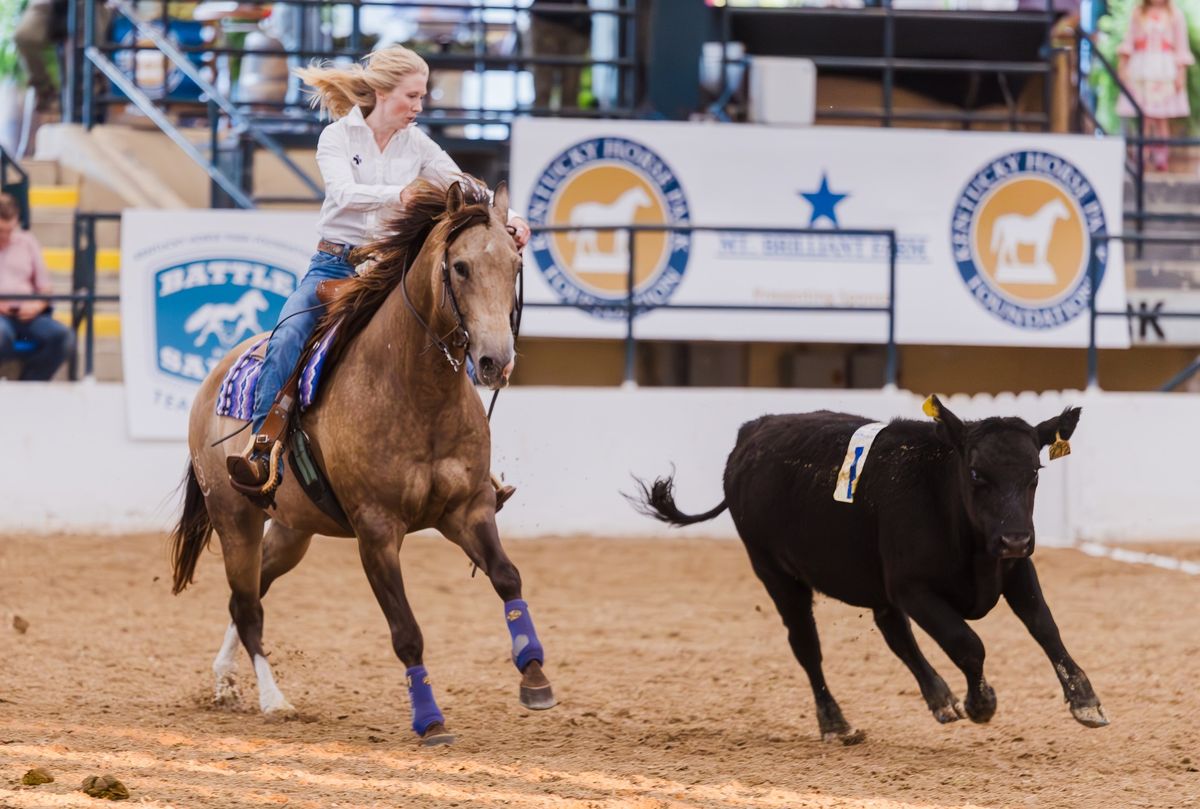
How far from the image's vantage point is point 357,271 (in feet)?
21.6

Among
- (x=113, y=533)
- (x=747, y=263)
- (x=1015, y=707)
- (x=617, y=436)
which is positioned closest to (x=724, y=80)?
(x=747, y=263)

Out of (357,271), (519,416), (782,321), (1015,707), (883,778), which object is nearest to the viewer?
(883,778)

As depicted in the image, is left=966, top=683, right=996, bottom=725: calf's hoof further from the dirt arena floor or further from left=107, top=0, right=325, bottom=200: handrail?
left=107, top=0, right=325, bottom=200: handrail

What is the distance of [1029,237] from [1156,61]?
3574mm

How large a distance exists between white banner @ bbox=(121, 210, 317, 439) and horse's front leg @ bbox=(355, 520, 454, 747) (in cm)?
594

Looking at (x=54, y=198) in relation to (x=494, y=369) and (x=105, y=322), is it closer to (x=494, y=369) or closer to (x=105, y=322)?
(x=105, y=322)

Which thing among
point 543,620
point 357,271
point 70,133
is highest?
point 70,133

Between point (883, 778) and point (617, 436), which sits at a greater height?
point (617, 436)

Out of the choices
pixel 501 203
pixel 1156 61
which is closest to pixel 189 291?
pixel 501 203

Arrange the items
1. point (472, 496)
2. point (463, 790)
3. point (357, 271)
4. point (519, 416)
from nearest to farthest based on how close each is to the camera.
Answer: point (463, 790), point (472, 496), point (357, 271), point (519, 416)

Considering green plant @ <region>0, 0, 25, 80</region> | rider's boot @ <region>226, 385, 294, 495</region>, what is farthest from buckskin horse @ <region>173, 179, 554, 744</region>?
green plant @ <region>0, 0, 25, 80</region>

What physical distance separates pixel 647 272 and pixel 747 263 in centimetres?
74

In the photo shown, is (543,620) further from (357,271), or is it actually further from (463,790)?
(463,790)

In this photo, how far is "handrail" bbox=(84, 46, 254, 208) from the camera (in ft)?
42.1
